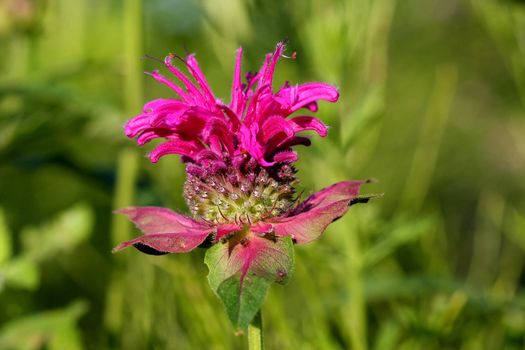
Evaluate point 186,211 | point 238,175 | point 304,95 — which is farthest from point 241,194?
point 186,211

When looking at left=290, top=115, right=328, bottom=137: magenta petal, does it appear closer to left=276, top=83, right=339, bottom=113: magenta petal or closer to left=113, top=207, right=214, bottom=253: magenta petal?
left=276, top=83, right=339, bottom=113: magenta petal

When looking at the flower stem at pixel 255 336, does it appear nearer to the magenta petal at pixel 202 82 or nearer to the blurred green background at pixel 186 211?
the magenta petal at pixel 202 82

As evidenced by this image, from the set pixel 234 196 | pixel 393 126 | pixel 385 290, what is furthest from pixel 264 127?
pixel 393 126

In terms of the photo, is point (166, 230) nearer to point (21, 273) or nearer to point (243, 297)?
point (243, 297)

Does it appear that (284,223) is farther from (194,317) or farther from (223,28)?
(223,28)

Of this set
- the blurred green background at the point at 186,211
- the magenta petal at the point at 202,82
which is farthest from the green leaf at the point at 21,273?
the magenta petal at the point at 202,82
